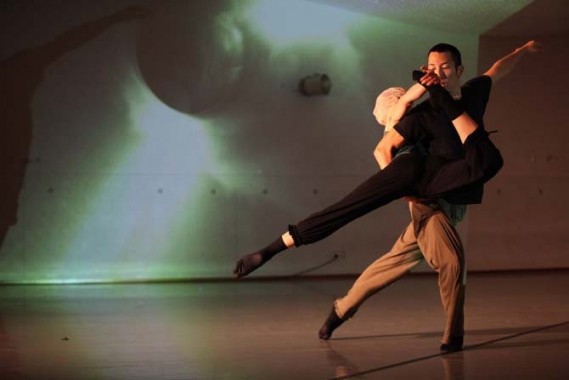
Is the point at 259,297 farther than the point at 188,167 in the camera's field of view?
No

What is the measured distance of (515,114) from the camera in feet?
22.7

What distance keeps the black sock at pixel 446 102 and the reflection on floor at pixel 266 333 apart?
990mm

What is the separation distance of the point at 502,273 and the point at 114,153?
320cm

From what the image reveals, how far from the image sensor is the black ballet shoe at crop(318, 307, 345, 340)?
3852mm

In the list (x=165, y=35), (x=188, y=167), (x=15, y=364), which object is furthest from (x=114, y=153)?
(x=15, y=364)

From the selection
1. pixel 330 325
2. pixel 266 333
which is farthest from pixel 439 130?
pixel 266 333

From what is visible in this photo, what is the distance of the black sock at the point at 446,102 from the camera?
3.34 meters

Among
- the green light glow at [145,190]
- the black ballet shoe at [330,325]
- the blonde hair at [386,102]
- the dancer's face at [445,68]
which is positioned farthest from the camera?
the green light glow at [145,190]

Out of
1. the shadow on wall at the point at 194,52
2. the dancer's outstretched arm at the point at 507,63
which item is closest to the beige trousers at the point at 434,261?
the dancer's outstretched arm at the point at 507,63

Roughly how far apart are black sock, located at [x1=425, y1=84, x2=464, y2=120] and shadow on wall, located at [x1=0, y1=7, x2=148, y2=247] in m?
3.41

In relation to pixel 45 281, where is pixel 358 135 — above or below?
above

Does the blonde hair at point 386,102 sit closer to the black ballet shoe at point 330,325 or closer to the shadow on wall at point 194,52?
the black ballet shoe at point 330,325

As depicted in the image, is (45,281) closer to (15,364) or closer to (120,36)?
(120,36)

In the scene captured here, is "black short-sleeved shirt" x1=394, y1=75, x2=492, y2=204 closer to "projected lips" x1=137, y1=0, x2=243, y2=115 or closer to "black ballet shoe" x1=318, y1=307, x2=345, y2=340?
"black ballet shoe" x1=318, y1=307, x2=345, y2=340
